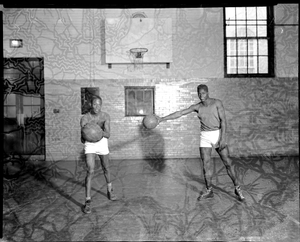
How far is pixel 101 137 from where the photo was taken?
4316 millimetres

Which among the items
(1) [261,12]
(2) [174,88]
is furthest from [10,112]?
(1) [261,12]

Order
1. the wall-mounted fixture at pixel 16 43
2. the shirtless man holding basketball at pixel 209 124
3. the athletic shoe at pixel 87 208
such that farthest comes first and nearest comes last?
the wall-mounted fixture at pixel 16 43
the shirtless man holding basketball at pixel 209 124
the athletic shoe at pixel 87 208

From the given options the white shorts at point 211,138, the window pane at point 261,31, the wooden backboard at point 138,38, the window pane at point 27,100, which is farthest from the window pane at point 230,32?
the window pane at point 27,100

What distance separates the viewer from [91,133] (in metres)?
4.23

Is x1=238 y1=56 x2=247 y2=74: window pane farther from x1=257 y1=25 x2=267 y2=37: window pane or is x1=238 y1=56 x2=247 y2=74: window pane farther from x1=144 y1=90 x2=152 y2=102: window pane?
x1=144 y1=90 x2=152 y2=102: window pane

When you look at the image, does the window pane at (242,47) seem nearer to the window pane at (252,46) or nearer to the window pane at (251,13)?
the window pane at (252,46)

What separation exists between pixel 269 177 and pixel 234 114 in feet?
6.94

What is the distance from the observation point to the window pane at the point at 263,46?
7.95m

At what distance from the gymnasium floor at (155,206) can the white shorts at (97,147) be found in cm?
77

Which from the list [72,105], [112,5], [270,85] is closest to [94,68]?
[72,105]

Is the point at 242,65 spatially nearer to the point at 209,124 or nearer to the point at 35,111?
the point at 209,124

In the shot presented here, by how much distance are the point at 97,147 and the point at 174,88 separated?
3.70 meters


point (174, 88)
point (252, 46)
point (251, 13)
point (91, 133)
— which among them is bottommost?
point (91, 133)

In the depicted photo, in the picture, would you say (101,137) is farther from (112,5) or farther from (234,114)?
(234,114)
